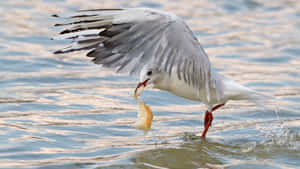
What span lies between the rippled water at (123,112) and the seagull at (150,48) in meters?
0.41

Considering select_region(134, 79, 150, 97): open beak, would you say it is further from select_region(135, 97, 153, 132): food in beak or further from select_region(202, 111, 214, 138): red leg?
select_region(202, 111, 214, 138): red leg

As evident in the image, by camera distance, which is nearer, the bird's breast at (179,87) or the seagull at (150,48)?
the seagull at (150,48)

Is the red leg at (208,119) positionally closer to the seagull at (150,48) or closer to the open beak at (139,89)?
the seagull at (150,48)

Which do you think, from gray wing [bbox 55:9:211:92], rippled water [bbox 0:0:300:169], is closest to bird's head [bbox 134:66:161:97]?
gray wing [bbox 55:9:211:92]

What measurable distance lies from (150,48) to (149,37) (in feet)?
0.36

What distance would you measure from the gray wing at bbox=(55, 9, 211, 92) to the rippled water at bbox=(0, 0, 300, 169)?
21.6 inches

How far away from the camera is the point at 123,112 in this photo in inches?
307

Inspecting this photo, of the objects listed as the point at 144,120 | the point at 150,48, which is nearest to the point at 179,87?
the point at 144,120

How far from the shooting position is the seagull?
5258 millimetres

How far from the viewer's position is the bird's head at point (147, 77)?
604 cm

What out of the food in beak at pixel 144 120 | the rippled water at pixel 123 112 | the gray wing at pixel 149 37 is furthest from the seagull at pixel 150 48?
the rippled water at pixel 123 112

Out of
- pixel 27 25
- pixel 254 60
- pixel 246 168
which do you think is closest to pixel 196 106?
pixel 246 168

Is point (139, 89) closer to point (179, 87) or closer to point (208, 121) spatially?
point (179, 87)

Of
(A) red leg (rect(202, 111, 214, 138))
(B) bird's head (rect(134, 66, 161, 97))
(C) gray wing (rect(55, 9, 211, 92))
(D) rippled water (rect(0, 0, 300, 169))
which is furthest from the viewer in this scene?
(A) red leg (rect(202, 111, 214, 138))
